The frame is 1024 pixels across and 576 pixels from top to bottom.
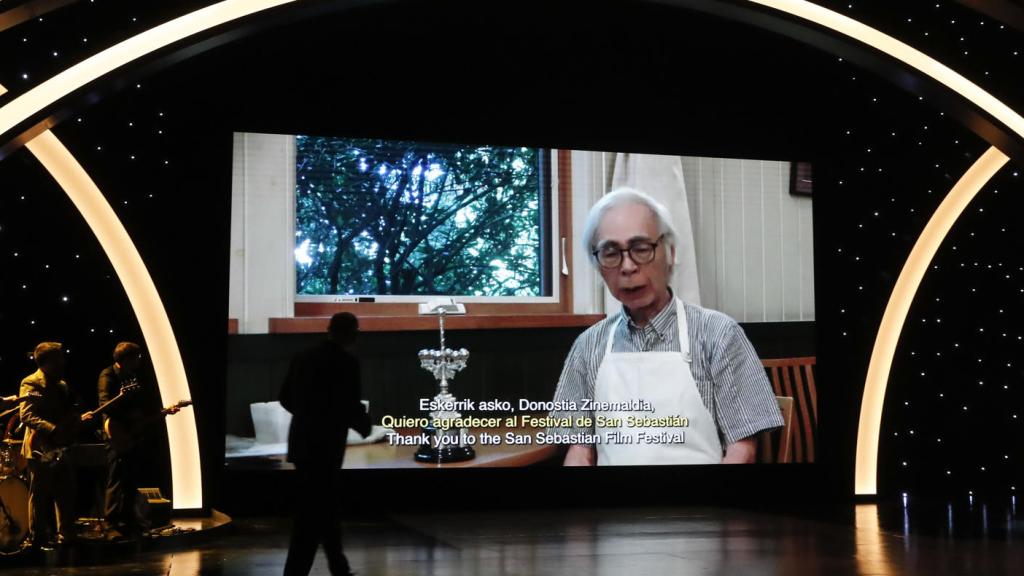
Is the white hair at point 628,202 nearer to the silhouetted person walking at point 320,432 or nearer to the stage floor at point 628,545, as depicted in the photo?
the stage floor at point 628,545

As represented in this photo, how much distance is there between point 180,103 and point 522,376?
3143 millimetres

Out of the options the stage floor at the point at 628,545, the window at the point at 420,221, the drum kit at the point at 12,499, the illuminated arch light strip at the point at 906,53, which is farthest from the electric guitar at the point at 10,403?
the illuminated arch light strip at the point at 906,53

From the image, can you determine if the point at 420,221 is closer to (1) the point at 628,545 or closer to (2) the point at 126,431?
(2) the point at 126,431

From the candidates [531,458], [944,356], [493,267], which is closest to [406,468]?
[531,458]

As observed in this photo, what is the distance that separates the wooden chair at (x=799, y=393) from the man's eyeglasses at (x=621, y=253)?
1.24 m

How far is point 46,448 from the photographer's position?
19.5 feet

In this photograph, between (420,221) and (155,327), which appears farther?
(420,221)

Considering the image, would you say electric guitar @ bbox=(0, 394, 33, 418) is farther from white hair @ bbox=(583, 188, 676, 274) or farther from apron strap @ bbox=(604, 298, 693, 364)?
apron strap @ bbox=(604, 298, 693, 364)

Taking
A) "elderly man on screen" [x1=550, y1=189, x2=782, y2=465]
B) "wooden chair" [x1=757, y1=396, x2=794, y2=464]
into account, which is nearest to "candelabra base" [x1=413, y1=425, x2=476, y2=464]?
"elderly man on screen" [x1=550, y1=189, x2=782, y2=465]

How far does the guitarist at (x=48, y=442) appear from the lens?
19.2 feet

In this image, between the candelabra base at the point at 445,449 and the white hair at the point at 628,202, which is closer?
the candelabra base at the point at 445,449

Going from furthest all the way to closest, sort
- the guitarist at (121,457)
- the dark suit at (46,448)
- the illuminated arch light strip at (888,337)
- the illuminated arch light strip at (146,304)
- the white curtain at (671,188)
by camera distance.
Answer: the illuminated arch light strip at (888,337), the white curtain at (671,188), the illuminated arch light strip at (146,304), the guitarist at (121,457), the dark suit at (46,448)

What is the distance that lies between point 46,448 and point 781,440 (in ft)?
17.0

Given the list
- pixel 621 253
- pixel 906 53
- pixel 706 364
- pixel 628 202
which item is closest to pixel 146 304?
pixel 621 253
